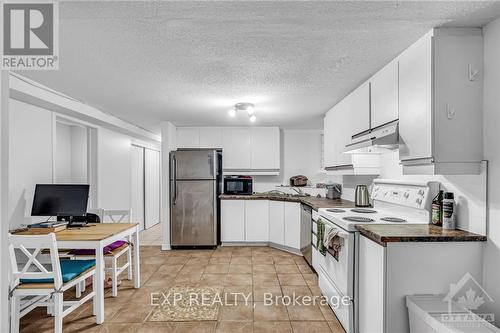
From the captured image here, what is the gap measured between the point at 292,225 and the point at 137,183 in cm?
341

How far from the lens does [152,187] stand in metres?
6.53

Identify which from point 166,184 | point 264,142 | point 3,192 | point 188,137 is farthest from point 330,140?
point 3,192

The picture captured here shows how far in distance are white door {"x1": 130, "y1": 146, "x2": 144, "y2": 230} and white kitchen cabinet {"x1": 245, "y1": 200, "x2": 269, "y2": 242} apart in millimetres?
2430

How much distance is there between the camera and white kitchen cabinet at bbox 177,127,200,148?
5086mm

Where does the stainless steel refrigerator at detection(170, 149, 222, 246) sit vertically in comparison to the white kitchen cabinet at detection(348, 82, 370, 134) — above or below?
below

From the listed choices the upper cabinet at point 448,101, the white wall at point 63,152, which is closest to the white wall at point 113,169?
the white wall at point 63,152

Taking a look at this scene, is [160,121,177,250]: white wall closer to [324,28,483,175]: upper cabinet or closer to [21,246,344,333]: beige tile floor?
[21,246,344,333]: beige tile floor

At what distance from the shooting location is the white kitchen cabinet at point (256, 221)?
4.76m

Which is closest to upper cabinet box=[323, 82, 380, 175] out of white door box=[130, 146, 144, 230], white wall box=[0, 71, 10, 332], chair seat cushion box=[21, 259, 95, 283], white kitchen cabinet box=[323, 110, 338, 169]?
white kitchen cabinet box=[323, 110, 338, 169]

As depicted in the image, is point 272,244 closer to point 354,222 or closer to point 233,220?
point 233,220

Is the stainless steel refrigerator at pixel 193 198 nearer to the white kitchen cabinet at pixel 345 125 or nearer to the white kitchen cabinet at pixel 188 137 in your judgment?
the white kitchen cabinet at pixel 188 137

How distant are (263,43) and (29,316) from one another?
3.09 m

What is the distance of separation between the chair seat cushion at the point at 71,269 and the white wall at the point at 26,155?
104 cm

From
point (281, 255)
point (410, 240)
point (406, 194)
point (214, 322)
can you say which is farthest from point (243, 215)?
point (410, 240)
